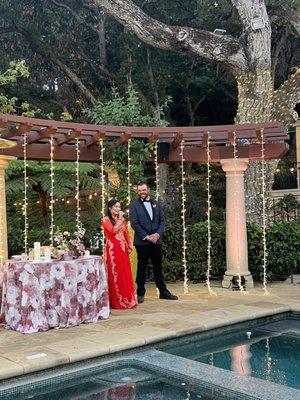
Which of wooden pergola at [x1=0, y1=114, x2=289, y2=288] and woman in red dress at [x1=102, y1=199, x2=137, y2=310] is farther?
wooden pergola at [x1=0, y1=114, x2=289, y2=288]

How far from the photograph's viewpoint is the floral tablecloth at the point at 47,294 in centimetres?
560

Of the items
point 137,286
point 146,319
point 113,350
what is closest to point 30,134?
point 137,286

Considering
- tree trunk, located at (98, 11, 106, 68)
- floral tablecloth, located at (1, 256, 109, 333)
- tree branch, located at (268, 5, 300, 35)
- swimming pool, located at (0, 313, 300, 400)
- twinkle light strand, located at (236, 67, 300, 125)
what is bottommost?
swimming pool, located at (0, 313, 300, 400)

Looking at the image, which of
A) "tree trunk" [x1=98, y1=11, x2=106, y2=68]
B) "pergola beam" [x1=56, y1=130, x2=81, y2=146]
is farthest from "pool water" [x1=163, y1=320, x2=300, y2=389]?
"tree trunk" [x1=98, y1=11, x2=106, y2=68]

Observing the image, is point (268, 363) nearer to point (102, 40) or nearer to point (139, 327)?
point (139, 327)

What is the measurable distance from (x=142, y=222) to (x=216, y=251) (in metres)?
2.62

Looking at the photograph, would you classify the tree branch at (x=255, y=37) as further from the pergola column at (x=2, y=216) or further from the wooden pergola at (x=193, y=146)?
the pergola column at (x=2, y=216)

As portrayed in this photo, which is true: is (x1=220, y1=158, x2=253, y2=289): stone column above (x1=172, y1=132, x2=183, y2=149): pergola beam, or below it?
below

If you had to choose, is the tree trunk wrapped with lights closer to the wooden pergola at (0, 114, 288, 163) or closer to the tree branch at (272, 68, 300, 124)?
the tree branch at (272, 68, 300, 124)

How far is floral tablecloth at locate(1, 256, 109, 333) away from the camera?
18.4 ft

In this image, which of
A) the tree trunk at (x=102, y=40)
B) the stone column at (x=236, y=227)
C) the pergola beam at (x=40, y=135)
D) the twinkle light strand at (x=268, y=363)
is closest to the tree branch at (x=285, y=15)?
the tree trunk at (x=102, y=40)

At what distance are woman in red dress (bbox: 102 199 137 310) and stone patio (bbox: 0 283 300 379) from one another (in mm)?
278

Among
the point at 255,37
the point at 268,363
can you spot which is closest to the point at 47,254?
the point at 268,363

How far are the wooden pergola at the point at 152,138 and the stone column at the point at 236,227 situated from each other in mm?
217
